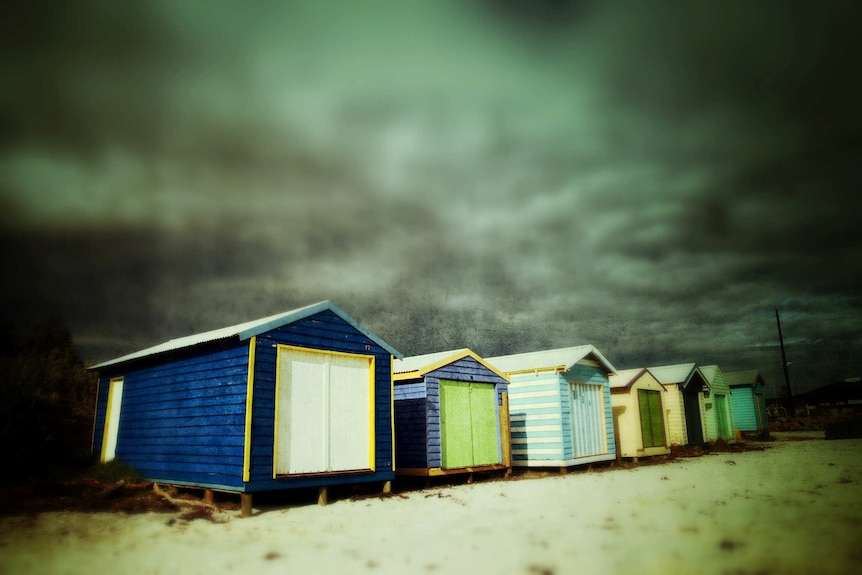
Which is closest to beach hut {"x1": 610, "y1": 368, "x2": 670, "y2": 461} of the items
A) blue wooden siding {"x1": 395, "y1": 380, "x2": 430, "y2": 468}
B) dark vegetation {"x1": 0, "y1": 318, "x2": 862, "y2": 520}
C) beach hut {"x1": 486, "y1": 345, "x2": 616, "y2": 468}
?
beach hut {"x1": 486, "y1": 345, "x2": 616, "y2": 468}

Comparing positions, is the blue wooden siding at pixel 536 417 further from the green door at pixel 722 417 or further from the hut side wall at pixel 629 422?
the green door at pixel 722 417

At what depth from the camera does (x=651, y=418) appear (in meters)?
22.9

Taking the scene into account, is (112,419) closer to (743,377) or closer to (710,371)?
(710,371)

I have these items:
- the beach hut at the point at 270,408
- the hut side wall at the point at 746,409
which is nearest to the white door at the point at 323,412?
the beach hut at the point at 270,408

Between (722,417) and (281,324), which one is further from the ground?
(281,324)

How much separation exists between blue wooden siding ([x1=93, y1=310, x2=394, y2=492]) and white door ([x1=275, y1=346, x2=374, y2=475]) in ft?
0.61

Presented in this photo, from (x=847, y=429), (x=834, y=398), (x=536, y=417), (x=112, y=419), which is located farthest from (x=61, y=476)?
(x=834, y=398)

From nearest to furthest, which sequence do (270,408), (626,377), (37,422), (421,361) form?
1. (270,408)
2. (37,422)
3. (421,361)
4. (626,377)

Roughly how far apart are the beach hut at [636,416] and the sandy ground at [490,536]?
922cm

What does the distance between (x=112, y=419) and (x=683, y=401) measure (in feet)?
77.8

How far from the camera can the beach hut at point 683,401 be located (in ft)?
86.1

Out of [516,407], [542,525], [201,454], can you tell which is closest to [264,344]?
[201,454]

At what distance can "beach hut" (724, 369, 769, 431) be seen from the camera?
37.3 meters

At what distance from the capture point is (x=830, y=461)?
1766cm
